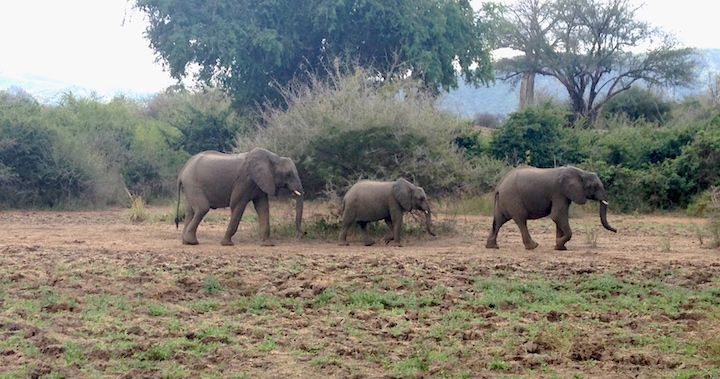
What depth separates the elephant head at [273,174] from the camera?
44.6 feet

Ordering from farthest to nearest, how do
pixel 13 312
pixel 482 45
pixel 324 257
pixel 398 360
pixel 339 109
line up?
pixel 482 45 < pixel 339 109 < pixel 324 257 < pixel 13 312 < pixel 398 360

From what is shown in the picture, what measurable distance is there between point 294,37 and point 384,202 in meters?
16.5

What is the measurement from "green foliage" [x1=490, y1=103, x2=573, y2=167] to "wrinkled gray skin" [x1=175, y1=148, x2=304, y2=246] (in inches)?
453

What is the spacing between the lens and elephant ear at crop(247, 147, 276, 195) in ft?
44.6

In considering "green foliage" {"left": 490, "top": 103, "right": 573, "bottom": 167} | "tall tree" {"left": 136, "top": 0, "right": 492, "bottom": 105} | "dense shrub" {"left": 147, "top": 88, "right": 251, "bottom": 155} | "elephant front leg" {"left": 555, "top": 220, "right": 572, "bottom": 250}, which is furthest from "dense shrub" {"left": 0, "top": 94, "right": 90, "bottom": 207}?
"elephant front leg" {"left": 555, "top": 220, "right": 572, "bottom": 250}

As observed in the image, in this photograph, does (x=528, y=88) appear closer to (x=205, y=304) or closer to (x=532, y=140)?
(x=532, y=140)

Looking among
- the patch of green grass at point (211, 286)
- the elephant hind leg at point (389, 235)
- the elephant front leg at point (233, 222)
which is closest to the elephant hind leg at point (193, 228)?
the elephant front leg at point (233, 222)

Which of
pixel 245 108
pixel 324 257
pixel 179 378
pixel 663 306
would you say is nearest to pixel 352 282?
pixel 324 257

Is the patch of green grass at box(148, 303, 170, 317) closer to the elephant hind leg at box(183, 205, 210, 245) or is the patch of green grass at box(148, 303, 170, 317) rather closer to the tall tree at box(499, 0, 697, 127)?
the elephant hind leg at box(183, 205, 210, 245)

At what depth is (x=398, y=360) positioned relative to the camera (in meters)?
6.43

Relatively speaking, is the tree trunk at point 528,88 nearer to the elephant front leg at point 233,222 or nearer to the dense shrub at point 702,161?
the dense shrub at point 702,161

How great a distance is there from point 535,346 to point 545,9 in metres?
36.0

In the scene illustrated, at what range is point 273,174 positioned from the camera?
13766mm

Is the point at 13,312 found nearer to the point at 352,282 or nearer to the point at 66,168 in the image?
the point at 352,282
